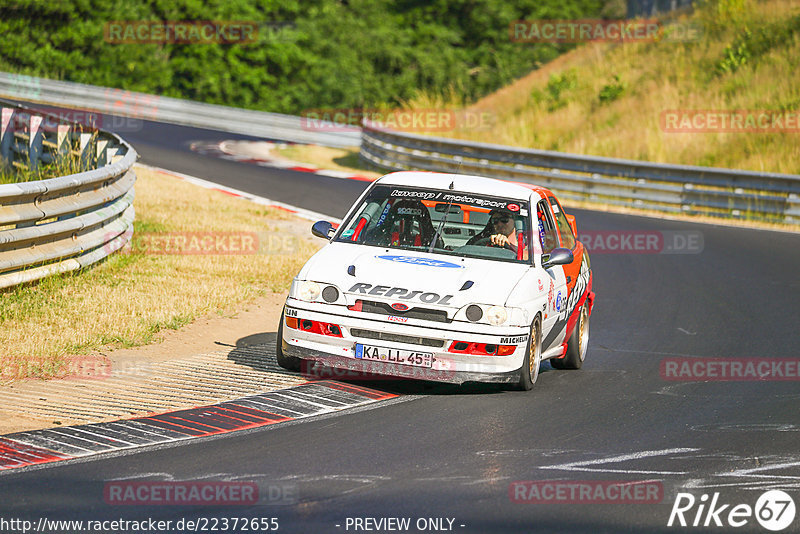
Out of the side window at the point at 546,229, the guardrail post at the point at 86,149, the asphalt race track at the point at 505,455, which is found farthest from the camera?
the guardrail post at the point at 86,149

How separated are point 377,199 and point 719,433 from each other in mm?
3579

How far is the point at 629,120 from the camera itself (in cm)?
2988

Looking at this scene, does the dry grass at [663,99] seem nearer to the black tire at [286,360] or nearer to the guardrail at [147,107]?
the guardrail at [147,107]

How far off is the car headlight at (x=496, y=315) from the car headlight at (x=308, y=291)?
1.30 metres

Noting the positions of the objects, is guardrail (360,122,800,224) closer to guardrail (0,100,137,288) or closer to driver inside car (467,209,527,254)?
guardrail (0,100,137,288)

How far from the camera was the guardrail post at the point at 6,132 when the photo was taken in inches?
798

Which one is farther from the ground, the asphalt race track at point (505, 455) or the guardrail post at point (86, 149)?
the guardrail post at point (86, 149)

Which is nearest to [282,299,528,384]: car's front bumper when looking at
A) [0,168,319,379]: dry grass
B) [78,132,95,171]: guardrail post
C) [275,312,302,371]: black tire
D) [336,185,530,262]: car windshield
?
[275,312,302,371]: black tire

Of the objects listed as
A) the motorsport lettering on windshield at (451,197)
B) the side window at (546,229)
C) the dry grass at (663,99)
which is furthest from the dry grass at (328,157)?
the motorsport lettering on windshield at (451,197)

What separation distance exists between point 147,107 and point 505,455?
3217 centimetres

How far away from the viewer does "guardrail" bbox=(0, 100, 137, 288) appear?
34.2ft

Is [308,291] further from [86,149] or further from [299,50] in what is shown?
[299,50]

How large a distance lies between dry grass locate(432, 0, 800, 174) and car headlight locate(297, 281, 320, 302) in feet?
62.6

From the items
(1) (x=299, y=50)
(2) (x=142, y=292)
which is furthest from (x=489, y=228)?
(1) (x=299, y=50)
